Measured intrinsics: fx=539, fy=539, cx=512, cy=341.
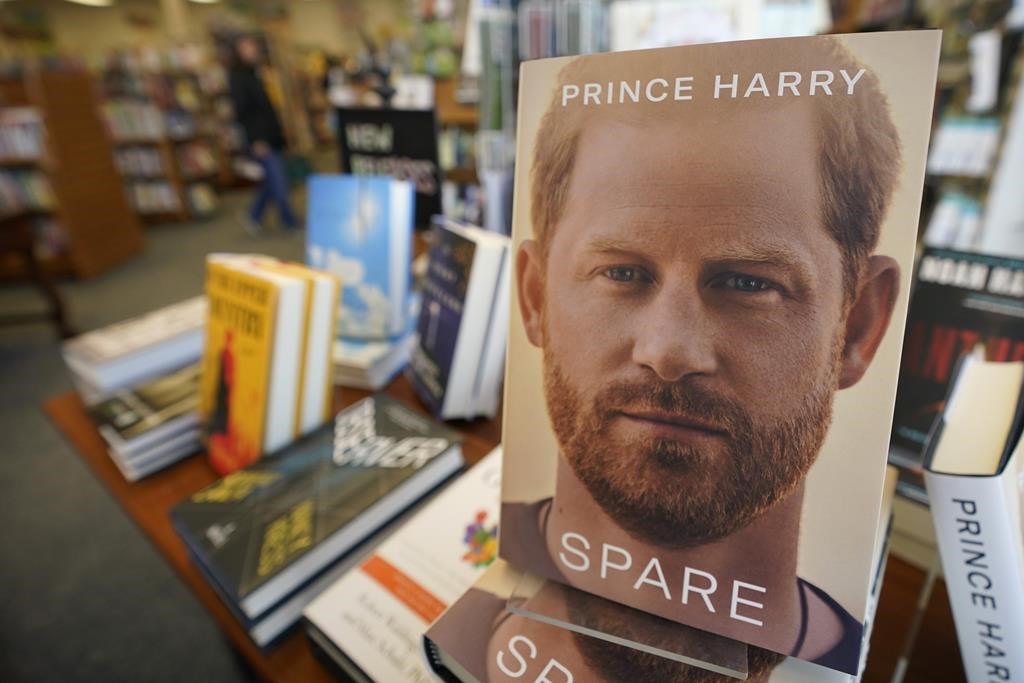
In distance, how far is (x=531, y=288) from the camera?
0.41 metres

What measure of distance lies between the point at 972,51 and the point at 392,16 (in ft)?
33.5

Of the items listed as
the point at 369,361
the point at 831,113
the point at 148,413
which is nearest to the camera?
the point at 831,113

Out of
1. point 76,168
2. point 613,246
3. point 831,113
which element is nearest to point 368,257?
point 613,246

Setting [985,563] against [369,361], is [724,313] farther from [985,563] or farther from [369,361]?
[369,361]

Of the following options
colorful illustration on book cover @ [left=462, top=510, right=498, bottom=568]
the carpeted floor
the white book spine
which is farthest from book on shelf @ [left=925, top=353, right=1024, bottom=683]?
the carpeted floor

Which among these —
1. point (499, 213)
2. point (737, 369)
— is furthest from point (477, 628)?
point (499, 213)

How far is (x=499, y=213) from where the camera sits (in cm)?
124

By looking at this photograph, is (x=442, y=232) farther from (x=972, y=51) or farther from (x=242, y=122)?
(x=242, y=122)

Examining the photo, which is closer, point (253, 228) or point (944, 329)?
point (944, 329)

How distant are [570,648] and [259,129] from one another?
5429 mm

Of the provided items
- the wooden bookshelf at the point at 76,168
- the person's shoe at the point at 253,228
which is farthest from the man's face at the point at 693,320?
the person's shoe at the point at 253,228

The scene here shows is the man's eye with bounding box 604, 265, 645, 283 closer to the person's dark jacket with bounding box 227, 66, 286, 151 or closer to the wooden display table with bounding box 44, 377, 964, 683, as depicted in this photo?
the wooden display table with bounding box 44, 377, 964, 683

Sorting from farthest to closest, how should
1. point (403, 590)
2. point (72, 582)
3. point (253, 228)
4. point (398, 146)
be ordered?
point (253, 228)
point (72, 582)
point (398, 146)
point (403, 590)

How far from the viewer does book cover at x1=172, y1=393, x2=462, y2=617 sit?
56 cm
